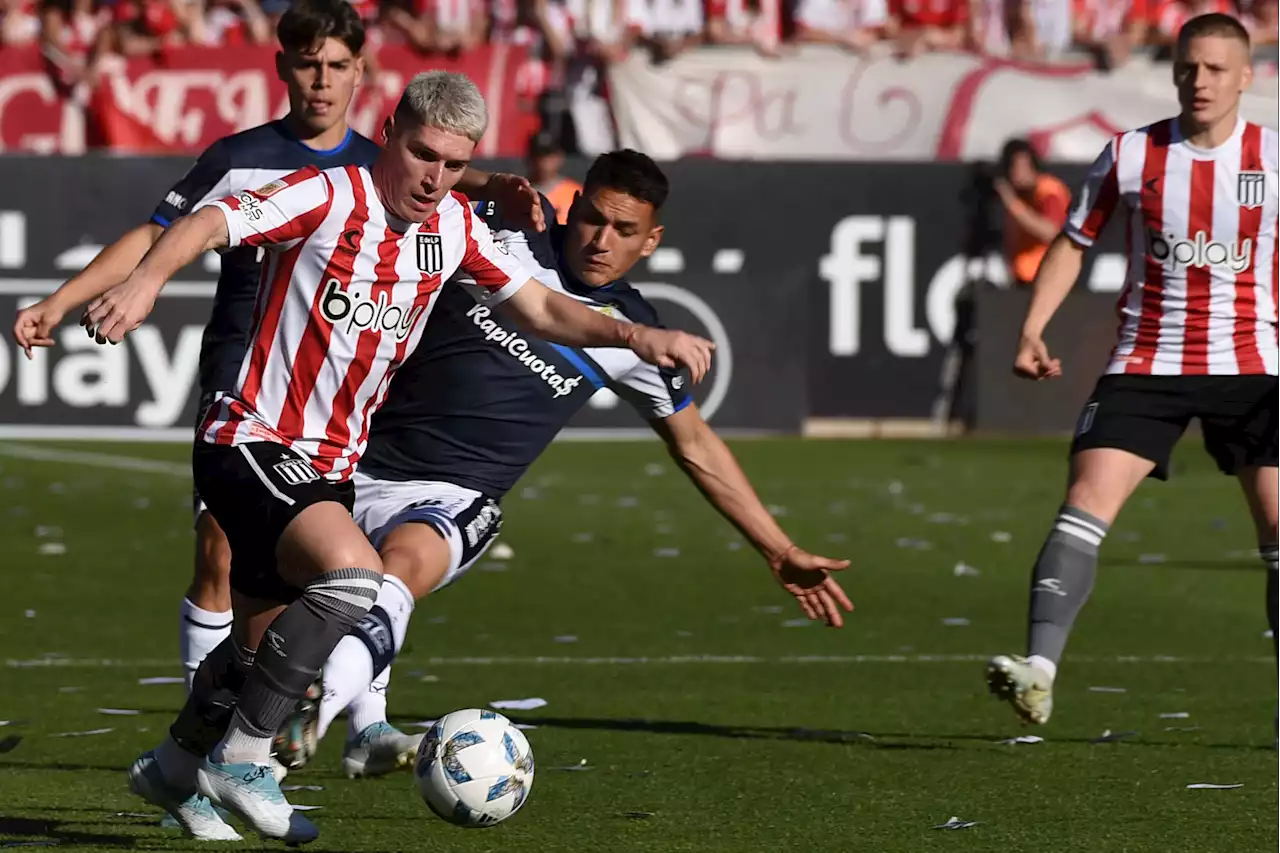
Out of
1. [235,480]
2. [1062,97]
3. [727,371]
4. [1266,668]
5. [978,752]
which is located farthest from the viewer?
[1062,97]

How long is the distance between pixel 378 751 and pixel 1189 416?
2551 mm

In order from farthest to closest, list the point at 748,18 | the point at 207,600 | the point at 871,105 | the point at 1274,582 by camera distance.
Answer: the point at 748,18
the point at 871,105
the point at 1274,582
the point at 207,600

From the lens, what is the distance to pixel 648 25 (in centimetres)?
1841

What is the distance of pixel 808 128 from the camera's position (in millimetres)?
17734

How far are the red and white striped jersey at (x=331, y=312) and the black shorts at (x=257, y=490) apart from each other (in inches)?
2.1

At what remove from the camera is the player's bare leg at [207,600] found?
20.7 ft

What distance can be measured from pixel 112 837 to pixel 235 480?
878 millimetres

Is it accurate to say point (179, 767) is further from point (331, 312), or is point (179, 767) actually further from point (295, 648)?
point (331, 312)

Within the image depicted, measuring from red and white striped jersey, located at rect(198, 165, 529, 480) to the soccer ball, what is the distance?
632 mm

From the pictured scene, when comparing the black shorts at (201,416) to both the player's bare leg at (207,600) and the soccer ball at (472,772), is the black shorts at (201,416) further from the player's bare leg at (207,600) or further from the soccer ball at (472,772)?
the soccer ball at (472,772)

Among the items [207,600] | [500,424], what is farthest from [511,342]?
[207,600]

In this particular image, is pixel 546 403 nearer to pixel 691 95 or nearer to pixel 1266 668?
pixel 1266 668

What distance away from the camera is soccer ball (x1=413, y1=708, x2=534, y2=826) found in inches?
198

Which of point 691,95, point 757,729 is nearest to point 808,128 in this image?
point 691,95
